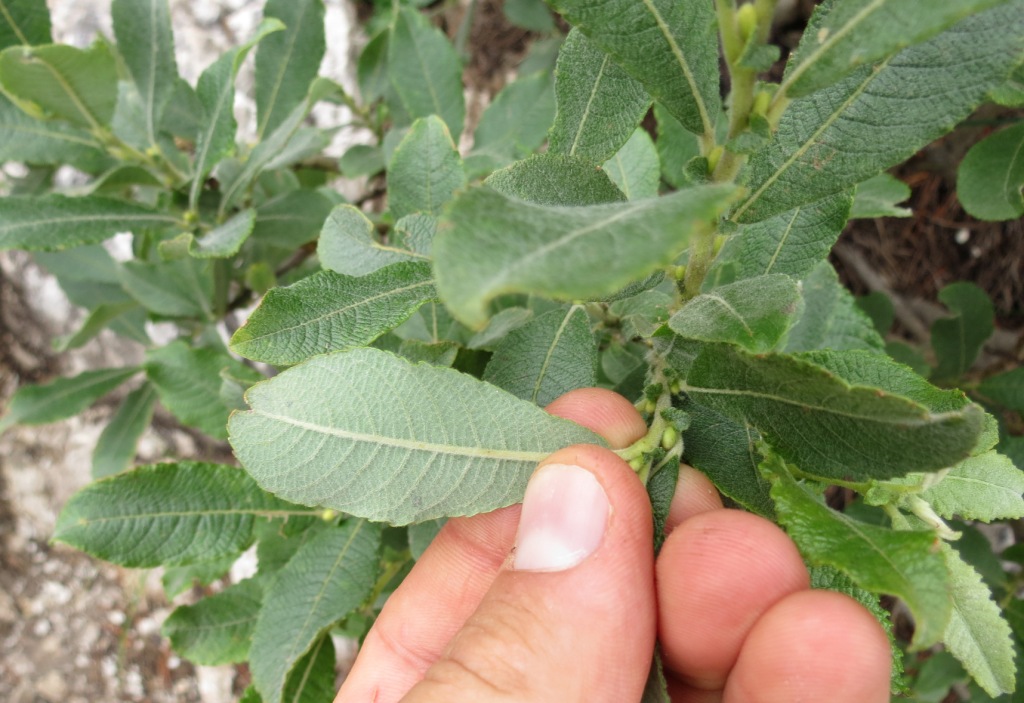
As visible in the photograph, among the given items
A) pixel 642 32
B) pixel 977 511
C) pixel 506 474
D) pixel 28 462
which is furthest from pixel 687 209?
pixel 28 462

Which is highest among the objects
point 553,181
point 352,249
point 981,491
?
point 553,181

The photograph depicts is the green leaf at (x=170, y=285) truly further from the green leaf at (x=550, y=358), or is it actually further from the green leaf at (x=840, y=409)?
the green leaf at (x=840, y=409)

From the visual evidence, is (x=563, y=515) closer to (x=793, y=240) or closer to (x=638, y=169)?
(x=793, y=240)

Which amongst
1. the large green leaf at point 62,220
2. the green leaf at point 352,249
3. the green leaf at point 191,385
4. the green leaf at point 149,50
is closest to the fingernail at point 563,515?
the green leaf at point 352,249

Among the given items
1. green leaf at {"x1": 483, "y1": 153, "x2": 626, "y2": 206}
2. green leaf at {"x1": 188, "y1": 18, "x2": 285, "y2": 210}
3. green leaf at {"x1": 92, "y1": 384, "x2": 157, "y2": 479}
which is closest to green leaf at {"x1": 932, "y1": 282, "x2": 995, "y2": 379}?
green leaf at {"x1": 483, "y1": 153, "x2": 626, "y2": 206}

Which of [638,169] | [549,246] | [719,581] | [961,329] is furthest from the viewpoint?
[961,329]

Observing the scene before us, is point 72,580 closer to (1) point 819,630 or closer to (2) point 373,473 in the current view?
(2) point 373,473

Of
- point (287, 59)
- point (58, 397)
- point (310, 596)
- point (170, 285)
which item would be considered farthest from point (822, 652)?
point (58, 397)
